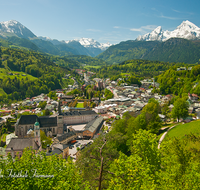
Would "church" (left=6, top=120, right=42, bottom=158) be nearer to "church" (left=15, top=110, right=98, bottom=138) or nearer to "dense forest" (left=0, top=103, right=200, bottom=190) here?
"church" (left=15, top=110, right=98, bottom=138)

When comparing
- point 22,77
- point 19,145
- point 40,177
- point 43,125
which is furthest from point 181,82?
point 22,77

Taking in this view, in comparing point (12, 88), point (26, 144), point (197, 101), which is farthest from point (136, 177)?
point (12, 88)

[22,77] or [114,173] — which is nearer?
[114,173]

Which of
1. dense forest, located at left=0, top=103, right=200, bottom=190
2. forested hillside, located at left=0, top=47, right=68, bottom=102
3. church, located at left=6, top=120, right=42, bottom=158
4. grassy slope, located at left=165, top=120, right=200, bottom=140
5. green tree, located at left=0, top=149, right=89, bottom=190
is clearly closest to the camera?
green tree, located at left=0, top=149, right=89, bottom=190

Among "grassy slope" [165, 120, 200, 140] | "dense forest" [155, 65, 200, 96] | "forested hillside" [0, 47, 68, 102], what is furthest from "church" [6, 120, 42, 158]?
"forested hillside" [0, 47, 68, 102]

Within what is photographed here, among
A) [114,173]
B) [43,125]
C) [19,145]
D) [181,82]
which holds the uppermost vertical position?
[181,82]

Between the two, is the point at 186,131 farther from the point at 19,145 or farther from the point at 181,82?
the point at 181,82

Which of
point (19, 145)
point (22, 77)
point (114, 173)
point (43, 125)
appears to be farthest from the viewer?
point (22, 77)

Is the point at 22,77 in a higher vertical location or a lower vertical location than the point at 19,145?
higher

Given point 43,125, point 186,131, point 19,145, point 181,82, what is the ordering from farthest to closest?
1. point 181,82
2. point 43,125
3. point 19,145
4. point 186,131

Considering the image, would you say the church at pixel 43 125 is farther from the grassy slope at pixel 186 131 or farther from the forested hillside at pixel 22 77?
the forested hillside at pixel 22 77

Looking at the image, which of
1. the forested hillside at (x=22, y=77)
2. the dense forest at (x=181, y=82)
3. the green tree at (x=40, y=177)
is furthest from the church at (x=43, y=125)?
the dense forest at (x=181, y=82)
